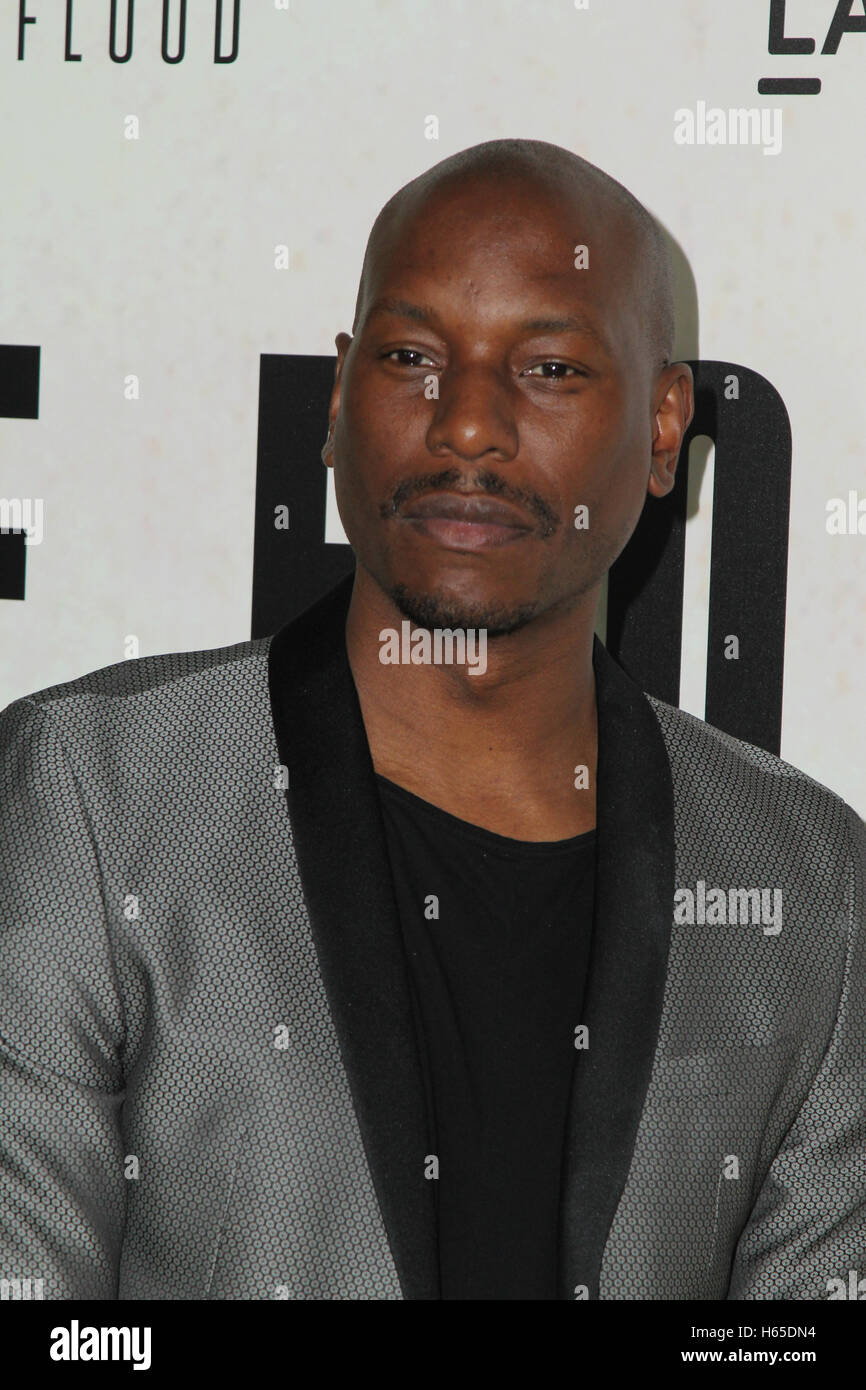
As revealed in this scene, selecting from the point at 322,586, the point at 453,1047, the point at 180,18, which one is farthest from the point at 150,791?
the point at 180,18

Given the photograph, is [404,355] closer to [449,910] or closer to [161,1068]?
[449,910]

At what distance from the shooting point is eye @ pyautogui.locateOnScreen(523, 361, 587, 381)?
1298 mm

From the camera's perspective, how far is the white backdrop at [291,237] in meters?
1.71

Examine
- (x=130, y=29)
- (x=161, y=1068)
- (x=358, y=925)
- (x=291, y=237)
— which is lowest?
(x=161, y=1068)

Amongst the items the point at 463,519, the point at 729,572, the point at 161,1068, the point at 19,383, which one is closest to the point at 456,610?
the point at 463,519

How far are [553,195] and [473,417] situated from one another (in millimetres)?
235

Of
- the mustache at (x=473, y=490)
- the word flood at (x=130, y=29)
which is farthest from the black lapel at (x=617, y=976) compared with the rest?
the word flood at (x=130, y=29)

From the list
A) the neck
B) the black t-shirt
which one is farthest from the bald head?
the black t-shirt

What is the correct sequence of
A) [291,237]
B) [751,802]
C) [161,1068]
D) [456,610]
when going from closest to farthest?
[161,1068]
[456,610]
[751,802]
[291,237]

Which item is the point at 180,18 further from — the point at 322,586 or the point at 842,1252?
the point at 842,1252

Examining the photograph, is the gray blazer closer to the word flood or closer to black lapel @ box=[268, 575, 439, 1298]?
black lapel @ box=[268, 575, 439, 1298]

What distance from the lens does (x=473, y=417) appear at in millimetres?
1242

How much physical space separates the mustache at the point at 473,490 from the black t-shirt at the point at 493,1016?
0.24 metres

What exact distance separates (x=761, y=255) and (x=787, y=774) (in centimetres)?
61
